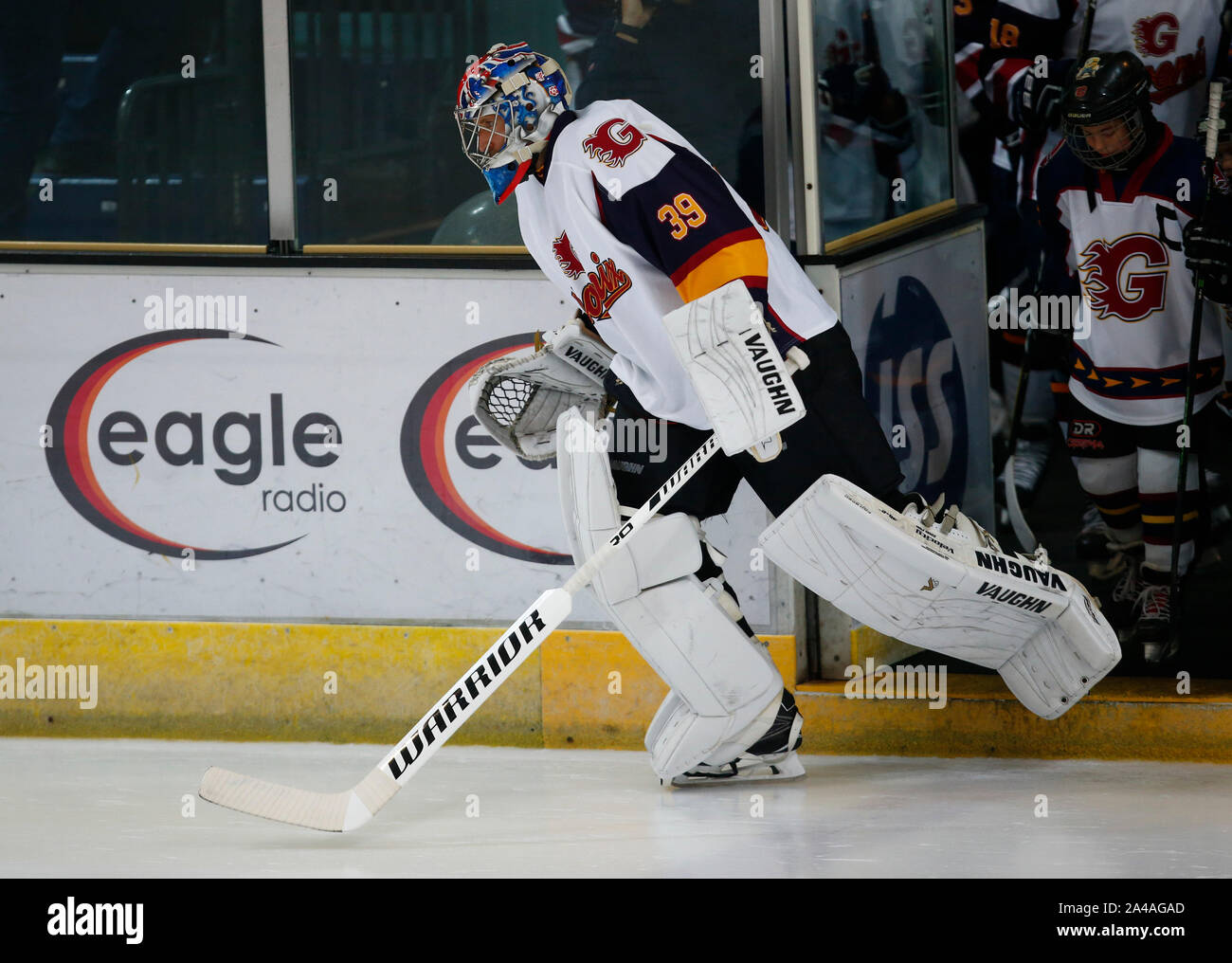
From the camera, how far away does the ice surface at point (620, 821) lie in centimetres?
248

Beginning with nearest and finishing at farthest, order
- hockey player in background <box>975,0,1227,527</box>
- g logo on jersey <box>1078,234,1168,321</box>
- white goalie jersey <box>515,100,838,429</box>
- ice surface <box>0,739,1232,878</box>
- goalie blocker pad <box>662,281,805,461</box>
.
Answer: ice surface <box>0,739,1232,878</box> → goalie blocker pad <box>662,281,805,461</box> → white goalie jersey <box>515,100,838,429</box> → g logo on jersey <box>1078,234,1168,321</box> → hockey player in background <box>975,0,1227,527</box>

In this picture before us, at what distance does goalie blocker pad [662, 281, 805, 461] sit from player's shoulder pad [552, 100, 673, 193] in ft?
0.96

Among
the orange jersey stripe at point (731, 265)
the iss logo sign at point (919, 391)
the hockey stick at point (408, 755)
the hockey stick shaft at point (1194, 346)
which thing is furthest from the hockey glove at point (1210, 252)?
the hockey stick at point (408, 755)

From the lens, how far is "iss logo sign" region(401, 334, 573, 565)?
360 cm

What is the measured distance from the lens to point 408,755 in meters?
2.79

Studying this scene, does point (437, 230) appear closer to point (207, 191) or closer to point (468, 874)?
point (207, 191)

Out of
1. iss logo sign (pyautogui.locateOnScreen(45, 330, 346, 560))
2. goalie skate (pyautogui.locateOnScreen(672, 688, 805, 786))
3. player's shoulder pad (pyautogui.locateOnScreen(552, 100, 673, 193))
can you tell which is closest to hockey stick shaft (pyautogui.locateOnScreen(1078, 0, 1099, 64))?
player's shoulder pad (pyautogui.locateOnScreen(552, 100, 673, 193))

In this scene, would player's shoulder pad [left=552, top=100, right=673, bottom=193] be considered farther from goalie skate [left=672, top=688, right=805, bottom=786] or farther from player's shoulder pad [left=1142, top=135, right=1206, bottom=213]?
player's shoulder pad [left=1142, top=135, right=1206, bottom=213]

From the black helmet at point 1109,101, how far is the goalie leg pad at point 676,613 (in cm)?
135

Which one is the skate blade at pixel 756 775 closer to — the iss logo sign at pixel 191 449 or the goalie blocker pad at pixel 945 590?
the goalie blocker pad at pixel 945 590

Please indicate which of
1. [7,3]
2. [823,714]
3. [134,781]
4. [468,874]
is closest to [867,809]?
[823,714]

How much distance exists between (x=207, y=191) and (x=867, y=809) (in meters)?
2.16

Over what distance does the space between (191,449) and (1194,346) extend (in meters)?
2.30

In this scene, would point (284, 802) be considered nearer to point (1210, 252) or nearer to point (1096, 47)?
point (1210, 252)
